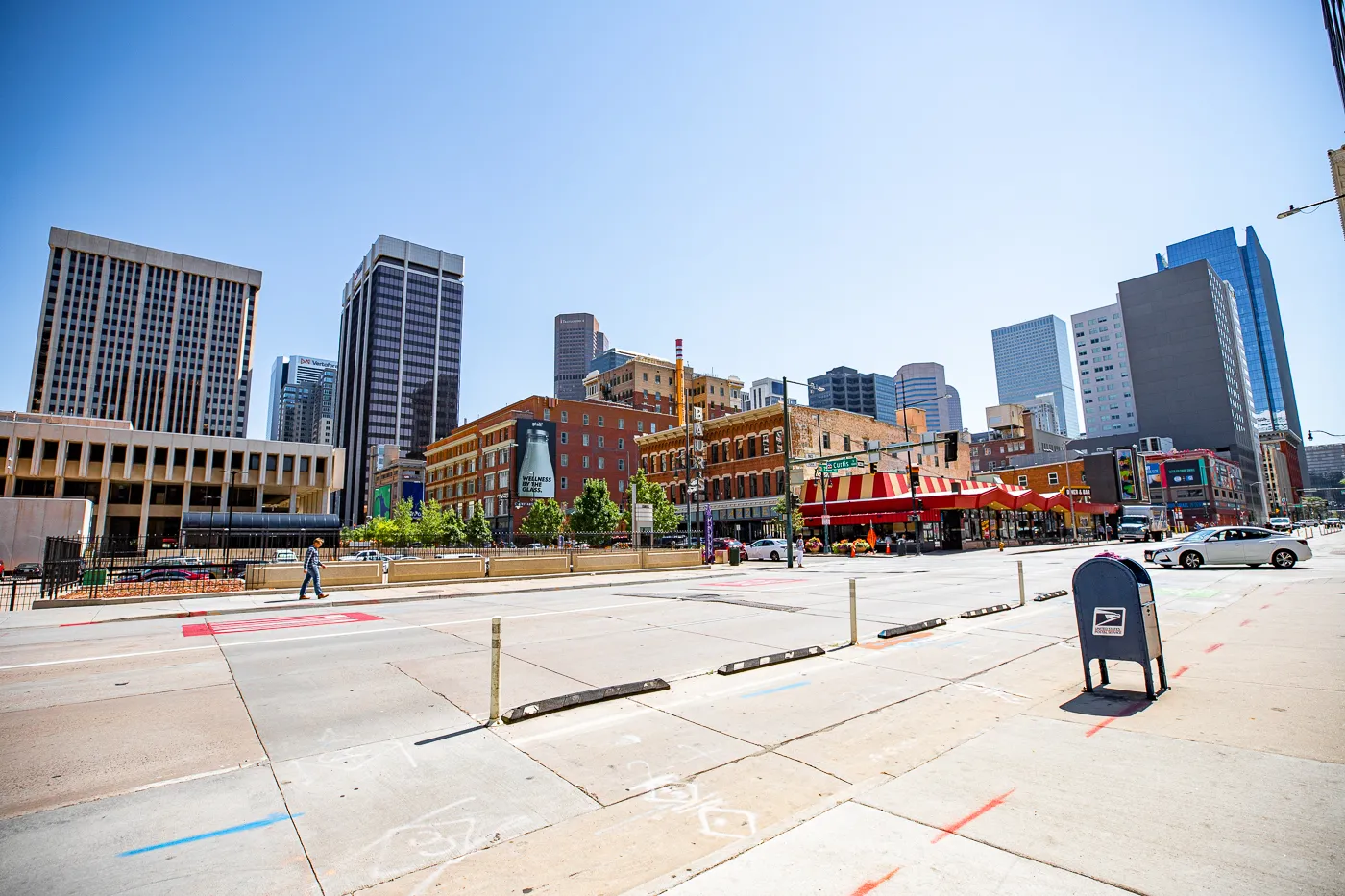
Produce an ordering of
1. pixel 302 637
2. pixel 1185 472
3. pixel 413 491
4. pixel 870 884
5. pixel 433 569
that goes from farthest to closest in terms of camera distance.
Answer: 1. pixel 413 491
2. pixel 1185 472
3. pixel 433 569
4. pixel 302 637
5. pixel 870 884

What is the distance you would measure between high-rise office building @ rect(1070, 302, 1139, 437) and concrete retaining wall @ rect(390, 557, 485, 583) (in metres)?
197

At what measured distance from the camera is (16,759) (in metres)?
5.50

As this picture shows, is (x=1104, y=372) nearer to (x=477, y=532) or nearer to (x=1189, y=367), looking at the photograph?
(x=1189, y=367)

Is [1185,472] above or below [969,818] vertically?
above

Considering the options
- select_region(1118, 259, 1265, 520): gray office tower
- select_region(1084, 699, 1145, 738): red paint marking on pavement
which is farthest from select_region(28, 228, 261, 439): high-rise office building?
select_region(1118, 259, 1265, 520): gray office tower

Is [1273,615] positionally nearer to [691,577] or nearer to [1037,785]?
[1037,785]

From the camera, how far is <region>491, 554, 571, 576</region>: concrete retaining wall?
93.1ft

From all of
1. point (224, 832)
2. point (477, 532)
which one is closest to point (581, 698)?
point (224, 832)

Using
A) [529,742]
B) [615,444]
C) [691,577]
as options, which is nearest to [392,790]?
[529,742]

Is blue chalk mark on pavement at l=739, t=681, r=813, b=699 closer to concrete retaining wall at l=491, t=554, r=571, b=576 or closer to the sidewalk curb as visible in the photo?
the sidewalk curb

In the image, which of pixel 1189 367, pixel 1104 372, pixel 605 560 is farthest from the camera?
pixel 1104 372

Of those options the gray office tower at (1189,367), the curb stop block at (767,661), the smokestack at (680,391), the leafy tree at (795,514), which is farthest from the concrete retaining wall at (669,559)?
the gray office tower at (1189,367)

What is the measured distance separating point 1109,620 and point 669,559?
28900mm

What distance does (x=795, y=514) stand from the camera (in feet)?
180
